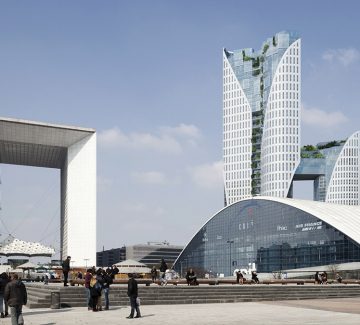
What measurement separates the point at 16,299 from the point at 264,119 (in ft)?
568

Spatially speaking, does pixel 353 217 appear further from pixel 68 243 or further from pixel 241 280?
pixel 241 280

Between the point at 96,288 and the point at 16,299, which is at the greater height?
the point at 16,299

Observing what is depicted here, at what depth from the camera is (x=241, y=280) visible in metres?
47.8

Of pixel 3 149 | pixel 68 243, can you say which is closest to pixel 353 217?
pixel 68 243

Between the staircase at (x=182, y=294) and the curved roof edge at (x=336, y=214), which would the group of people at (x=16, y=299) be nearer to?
the staircase at (x=182, y=294)

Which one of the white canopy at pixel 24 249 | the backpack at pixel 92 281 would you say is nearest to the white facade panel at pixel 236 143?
the white canopy at pixel 24 249

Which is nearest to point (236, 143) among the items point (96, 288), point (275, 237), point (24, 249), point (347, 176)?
point (347, 176)

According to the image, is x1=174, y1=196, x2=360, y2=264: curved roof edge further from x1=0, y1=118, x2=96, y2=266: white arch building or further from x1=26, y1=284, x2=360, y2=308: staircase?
x1=26, y1=284, x2=360, y2=308: staircase

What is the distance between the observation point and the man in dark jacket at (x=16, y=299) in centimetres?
1831

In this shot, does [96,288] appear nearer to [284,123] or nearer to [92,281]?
[92,281]

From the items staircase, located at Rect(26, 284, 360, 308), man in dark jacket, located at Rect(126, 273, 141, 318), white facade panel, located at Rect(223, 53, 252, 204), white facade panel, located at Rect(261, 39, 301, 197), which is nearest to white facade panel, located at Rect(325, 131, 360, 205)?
white facade panel, located at Rect(261, 39, 301, 197)

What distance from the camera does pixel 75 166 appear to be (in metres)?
89.4

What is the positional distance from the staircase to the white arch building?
49.5 m

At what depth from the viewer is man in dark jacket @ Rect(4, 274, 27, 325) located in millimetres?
18312
